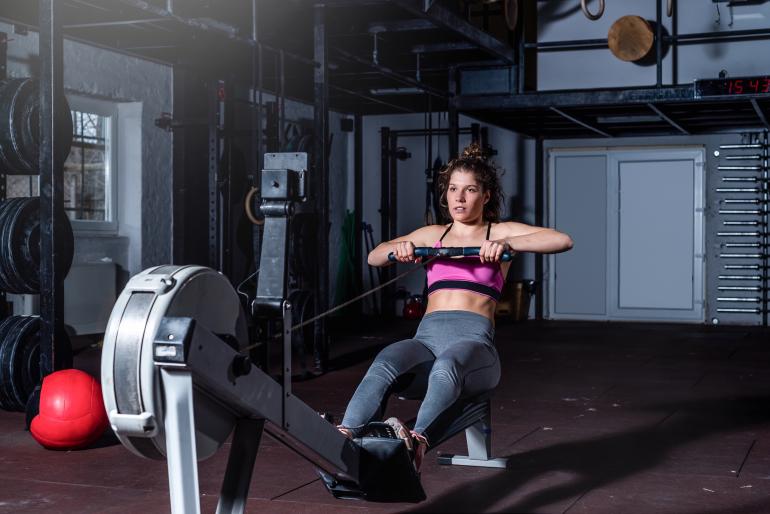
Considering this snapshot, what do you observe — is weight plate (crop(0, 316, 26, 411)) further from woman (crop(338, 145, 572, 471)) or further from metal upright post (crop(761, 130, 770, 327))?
metal upright post (crop(761, 130, 770, 327))

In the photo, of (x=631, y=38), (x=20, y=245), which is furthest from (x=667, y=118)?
(x=20, y=245)

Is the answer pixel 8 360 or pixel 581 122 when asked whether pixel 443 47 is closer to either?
pixel 581 122

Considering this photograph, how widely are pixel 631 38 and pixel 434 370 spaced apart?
20.6ft

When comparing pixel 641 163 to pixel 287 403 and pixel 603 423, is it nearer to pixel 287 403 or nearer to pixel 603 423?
pixel 603 423

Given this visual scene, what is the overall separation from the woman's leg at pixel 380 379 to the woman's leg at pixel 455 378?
0.27ft

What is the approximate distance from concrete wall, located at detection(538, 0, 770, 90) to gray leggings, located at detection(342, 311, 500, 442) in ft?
19.2

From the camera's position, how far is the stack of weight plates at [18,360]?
5000 mm

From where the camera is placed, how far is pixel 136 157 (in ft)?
28.5

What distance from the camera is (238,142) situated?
9.97 metres

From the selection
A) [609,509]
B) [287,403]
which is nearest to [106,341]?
[287,403]

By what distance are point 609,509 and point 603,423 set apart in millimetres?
1765

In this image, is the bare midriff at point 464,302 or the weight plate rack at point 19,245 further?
the weight plate rack at point 19,245

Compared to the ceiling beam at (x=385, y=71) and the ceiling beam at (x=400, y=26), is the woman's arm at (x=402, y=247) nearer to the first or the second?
the ceiling beam at (x=385, y=71)

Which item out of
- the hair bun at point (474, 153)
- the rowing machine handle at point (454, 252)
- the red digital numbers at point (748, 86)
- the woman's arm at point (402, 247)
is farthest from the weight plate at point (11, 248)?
the red digital numbers at point (748, 86)
